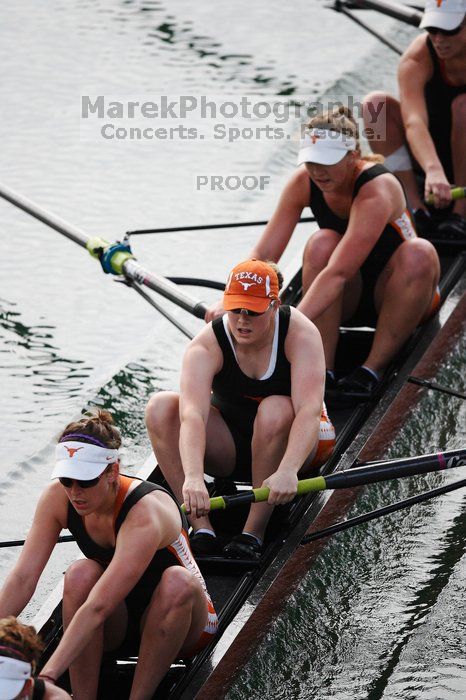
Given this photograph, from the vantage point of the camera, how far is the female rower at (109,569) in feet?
10.6

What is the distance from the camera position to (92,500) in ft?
10.7

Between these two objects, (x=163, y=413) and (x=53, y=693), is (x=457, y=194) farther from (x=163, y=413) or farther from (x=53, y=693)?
(x=53, y=693)

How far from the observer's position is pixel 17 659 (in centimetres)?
287

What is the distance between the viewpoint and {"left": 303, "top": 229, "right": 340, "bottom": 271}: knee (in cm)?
480

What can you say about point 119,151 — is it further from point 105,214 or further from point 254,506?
point 254,506

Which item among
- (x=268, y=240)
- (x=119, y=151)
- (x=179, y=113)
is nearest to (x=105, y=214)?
(x=119, y=151)

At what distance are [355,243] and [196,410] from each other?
1093 mm

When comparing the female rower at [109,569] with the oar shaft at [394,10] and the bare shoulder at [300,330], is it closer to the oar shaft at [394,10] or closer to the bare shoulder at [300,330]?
the bare shoulder at [300,330]

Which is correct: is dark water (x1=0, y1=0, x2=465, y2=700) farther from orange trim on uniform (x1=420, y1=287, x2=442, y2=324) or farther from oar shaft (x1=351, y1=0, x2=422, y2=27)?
oar shaft (x1=351, y1=0, x2=422, y2=27)

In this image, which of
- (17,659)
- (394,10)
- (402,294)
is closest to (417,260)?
(402,294)

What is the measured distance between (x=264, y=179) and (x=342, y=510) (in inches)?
143

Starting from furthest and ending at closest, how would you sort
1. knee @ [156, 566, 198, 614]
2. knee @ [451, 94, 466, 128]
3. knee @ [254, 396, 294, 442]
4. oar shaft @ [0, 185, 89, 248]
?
knee @ [451, 94, 466, 128] < oar shaft @ [0, 185, 89, 248] < knee @ [254, 396, 294, 442] < knee @ [156, 566, 198, 614]


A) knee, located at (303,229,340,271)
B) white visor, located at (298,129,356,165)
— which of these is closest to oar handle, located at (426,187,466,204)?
knee, located at (303,229,340,271)

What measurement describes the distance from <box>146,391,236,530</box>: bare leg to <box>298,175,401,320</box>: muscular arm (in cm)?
78
